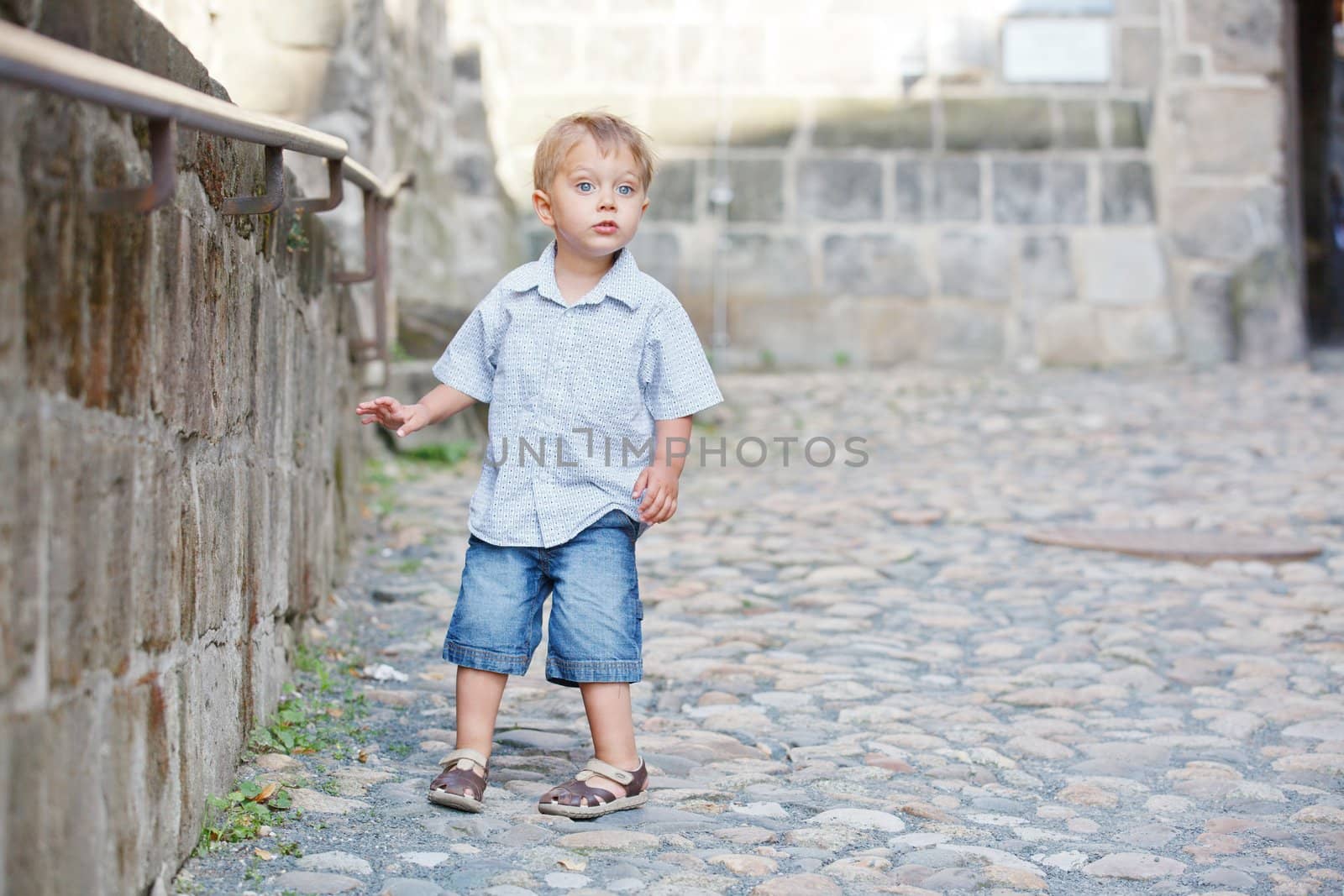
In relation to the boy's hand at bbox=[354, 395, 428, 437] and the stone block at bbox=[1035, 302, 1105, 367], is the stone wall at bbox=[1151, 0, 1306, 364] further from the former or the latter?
the boy's hand at bbox=[354, 395, 428, 437]

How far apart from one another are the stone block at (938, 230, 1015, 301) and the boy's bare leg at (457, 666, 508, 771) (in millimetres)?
7684

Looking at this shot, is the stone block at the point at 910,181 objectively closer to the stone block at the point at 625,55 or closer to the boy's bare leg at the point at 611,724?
the stone block at the point at 625,55

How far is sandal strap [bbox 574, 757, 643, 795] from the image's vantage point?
2.41 m

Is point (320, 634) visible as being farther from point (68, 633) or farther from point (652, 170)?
point (68, 633)

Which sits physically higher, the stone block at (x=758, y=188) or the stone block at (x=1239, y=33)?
the stone block at (x=1239, y=33)

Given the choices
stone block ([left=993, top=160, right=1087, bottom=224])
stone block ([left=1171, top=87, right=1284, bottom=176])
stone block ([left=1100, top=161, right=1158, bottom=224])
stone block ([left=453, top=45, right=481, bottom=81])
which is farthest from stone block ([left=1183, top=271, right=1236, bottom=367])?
stone block ([left=453, top=45, right=481, bottom=81])

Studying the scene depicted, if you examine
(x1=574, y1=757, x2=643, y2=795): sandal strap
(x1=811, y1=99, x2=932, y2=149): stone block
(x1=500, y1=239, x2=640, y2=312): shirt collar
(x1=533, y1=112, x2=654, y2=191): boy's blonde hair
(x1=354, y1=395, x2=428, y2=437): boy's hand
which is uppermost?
(x1=811, y1=99, x2=932, y2=149): stone block

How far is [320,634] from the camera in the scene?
11.4ft

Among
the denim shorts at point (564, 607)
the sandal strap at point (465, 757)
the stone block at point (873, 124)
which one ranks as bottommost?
the sandal strap at point (465, 757)

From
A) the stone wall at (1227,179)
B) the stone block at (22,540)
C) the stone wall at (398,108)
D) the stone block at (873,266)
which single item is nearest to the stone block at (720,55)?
the stone block at (873,266)

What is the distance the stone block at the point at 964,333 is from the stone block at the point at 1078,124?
1.27 meters

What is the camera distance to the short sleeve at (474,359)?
2.53 m

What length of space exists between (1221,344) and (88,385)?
30.3 feet

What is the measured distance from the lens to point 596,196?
2393mm
